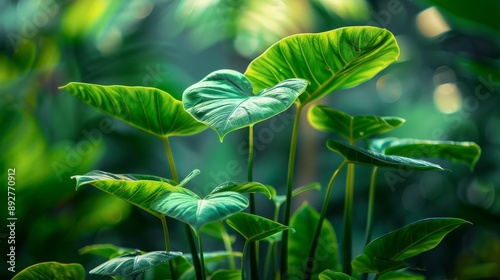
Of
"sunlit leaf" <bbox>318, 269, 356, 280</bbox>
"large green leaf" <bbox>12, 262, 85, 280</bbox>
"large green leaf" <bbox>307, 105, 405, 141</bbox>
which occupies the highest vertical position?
"large green leaf" <bbox>307, 105, 405, 141</bbox>

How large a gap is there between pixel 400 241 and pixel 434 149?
26cm

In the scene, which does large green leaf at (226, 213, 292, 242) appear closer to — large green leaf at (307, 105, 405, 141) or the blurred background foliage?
large green leaf at (307, 105, 405, 141)

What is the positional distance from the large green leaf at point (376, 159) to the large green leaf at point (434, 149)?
0.20m

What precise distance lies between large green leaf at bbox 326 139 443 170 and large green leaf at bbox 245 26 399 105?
0.41ft

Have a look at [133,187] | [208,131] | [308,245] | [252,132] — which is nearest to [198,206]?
[133,187]

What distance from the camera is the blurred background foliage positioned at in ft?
5.45

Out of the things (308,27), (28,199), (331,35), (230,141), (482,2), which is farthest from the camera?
(230,141)

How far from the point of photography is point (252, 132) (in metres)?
0.93

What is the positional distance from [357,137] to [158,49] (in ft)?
3.85

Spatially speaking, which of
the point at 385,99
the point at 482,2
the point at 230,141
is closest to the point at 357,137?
the point at 482,2

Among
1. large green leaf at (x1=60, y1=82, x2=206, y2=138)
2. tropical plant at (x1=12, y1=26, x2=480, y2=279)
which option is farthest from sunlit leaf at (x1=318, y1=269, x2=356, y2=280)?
large green leaf at (x1=60, y1=82, x2=206, y2=138)

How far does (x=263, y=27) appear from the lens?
1859mm

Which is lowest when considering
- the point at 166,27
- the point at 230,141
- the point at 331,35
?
the point at 230,141

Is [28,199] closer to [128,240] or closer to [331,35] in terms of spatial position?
[128,240]
